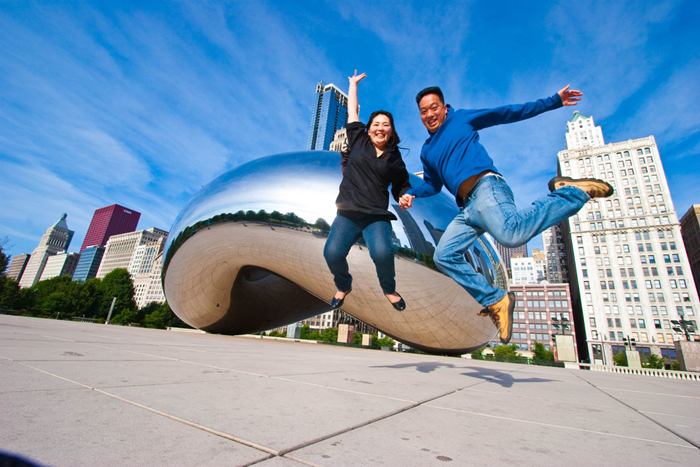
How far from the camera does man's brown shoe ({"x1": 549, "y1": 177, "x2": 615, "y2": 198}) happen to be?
3.05m

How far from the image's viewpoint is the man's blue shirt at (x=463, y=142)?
3.40 m

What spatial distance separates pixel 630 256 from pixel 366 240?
87045mm

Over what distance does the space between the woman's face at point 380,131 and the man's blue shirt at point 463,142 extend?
0.43 meters

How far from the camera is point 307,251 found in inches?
235

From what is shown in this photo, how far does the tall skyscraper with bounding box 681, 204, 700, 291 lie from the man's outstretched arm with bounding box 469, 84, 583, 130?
11032 cm

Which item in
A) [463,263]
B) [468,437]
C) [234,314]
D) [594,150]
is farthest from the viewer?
[594,150]

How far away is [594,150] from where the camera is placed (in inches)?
3041

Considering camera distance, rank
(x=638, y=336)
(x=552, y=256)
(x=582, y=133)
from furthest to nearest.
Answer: (x=552, y=256) → (x=582, y=133) → (x=638, y=336)

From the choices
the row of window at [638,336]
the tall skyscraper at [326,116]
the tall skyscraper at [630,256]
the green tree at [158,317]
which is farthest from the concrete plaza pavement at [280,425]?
the tall skyscraper at [326,116]

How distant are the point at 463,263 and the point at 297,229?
3.26 meters

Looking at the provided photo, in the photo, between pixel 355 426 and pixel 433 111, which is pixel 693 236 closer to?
pixel 433 111

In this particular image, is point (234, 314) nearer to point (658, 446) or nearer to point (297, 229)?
point (297, 229)

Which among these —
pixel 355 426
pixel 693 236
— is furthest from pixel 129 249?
pixel 693 236

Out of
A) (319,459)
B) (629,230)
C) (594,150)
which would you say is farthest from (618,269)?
(319,459)
